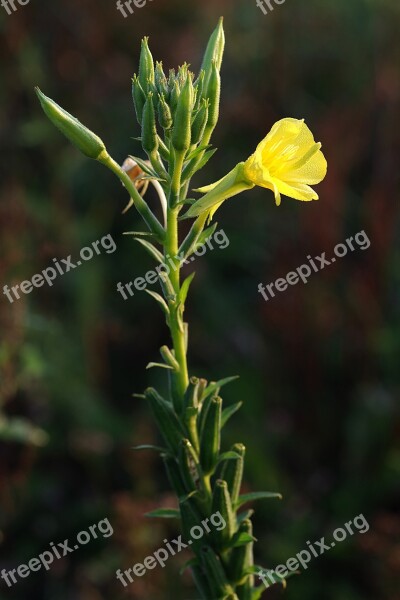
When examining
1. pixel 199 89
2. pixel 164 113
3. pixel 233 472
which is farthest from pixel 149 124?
pixel 233 472

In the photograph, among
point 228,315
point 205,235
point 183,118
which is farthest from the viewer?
point 228,315

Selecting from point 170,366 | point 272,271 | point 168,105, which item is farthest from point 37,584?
point 168,105

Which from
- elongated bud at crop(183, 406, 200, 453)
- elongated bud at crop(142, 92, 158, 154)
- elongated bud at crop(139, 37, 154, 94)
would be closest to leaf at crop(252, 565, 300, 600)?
elongated bud at crop(183, 406, 200, 453)

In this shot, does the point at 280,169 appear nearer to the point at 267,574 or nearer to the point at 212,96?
the point at 212,96

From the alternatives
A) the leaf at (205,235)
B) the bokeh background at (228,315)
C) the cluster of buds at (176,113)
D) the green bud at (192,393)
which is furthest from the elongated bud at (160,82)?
the bokeh background at (228,315)

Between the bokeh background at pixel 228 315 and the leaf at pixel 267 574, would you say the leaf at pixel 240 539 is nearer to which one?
the leaf at pixel 267 574

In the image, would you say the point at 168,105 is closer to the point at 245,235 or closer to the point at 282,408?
the point at 282,408

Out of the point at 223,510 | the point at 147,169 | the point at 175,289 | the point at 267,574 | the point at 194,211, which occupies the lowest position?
the point at 267,574
